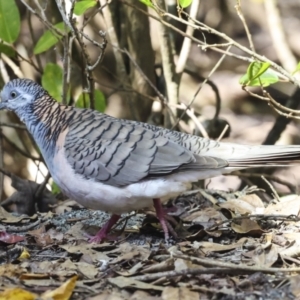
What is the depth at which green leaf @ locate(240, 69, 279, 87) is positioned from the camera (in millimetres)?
3230

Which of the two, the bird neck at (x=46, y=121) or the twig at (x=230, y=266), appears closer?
the twig at (x=230, y=266)

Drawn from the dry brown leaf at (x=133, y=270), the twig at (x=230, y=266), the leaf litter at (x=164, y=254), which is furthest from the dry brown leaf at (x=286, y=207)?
the dry brown leaf at (x=133, y=270)

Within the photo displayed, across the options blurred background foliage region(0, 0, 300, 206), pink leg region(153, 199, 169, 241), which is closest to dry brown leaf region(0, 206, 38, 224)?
blurred background foliage region(0, 0, 300, 206)

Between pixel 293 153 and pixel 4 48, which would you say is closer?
pixel 293 153

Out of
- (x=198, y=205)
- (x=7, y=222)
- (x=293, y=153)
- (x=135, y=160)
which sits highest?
(x=293, y=153)

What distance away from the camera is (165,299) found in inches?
91.7

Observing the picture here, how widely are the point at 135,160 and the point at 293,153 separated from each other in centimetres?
78

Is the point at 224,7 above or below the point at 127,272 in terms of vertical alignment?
above

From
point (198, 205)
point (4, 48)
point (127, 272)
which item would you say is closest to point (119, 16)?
point (4, 48)

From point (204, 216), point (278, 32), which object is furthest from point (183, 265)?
point (278, 32)

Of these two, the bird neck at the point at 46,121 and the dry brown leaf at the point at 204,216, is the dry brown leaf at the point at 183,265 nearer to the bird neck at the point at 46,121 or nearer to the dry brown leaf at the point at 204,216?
the dry brown leaf at the point at 204,216

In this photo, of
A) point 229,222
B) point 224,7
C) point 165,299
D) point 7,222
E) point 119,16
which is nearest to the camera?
point 165,299

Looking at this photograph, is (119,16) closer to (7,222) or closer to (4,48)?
(4,48)

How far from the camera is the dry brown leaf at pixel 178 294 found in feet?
7.65
